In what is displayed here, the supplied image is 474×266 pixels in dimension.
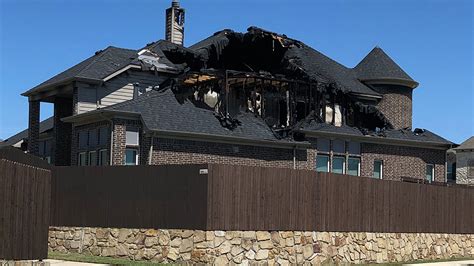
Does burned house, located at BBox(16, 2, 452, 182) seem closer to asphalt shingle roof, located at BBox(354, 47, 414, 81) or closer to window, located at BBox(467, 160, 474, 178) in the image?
asphalt shingle roof, located at BBox(354, 47, 414, 81)

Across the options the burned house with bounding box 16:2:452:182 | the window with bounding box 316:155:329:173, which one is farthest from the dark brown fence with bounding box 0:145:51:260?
the window with bounding box 316:155:329:173

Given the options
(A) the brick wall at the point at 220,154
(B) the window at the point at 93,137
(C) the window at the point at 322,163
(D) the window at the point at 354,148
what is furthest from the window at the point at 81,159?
(D) the window at the point at 354,148

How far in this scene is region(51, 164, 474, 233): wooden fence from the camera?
22.4m

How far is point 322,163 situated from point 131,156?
9.65 meters

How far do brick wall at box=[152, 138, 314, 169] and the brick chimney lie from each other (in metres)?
9.58

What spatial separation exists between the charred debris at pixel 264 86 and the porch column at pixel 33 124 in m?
7.06

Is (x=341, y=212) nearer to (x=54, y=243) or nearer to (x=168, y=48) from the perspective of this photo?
(x=54, y=243)

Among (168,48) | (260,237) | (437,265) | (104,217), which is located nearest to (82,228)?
Answer: (104,217)

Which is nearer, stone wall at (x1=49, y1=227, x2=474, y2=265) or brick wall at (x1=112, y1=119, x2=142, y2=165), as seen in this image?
stone wall at (x1=49, y1=227, x2=474, y2=265)

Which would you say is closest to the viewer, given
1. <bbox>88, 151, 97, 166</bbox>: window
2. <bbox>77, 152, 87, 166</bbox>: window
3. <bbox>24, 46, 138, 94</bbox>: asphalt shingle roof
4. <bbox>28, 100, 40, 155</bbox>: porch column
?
<bbox>88, 151, 97, 166</bbox>: window

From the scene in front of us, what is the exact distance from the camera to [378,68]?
141 feet

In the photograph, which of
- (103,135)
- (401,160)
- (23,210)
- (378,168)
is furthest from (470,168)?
(23,210)

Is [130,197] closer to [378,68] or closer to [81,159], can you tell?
[81,159]

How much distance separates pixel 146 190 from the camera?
23375mm
